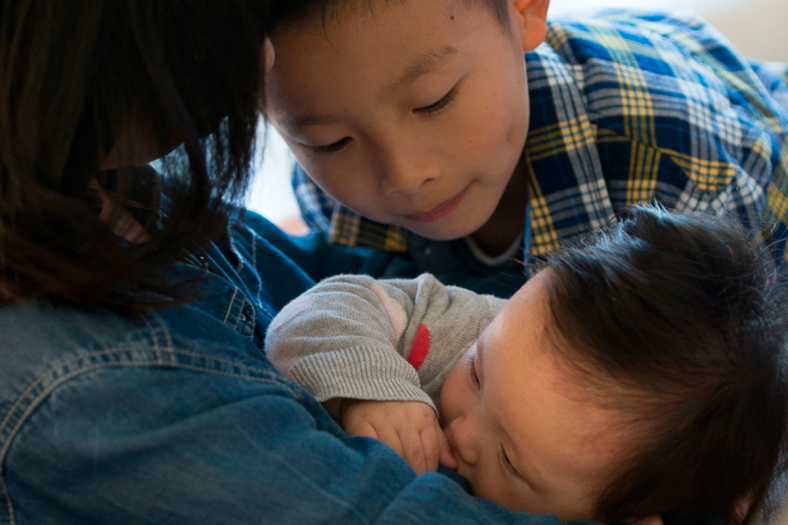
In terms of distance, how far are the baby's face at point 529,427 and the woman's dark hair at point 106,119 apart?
35cm

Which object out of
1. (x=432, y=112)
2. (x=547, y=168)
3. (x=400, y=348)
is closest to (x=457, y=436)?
(x=400, y=348)

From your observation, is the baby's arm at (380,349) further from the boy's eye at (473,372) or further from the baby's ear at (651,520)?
the baby's ear at (651,520)

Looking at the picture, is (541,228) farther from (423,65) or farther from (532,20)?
(423,65)

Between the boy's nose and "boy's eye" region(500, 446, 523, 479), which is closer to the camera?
"boy's eye" region(500, 446, 523, 479)

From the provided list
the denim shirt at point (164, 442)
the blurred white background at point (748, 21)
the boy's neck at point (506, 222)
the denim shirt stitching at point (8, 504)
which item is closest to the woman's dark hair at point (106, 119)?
the denim shirt at point (164, 442)

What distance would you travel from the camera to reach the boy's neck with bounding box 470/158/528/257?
57.2 inches

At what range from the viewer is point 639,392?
708 mm

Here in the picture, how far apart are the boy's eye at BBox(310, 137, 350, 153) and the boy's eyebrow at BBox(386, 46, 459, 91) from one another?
123 mm

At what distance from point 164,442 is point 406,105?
540mm

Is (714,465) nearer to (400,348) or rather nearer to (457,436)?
(457,436)

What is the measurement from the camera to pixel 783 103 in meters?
1.60

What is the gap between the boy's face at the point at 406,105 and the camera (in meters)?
0.86

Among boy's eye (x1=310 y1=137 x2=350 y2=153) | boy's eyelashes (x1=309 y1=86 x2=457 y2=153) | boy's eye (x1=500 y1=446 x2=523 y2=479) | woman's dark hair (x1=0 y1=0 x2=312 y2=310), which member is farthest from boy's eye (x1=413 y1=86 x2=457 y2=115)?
boy's eye (x1=500 y1=446 x2=523 y2=479)

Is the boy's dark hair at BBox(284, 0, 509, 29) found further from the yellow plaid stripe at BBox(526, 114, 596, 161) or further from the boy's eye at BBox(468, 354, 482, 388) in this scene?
the yellow plaid stripe at BBox(526, 114, 596, 161)
